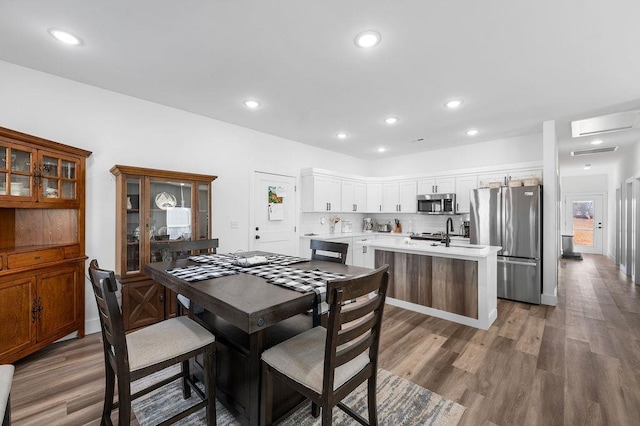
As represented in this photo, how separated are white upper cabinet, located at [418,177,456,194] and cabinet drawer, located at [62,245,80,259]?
17.6 ft

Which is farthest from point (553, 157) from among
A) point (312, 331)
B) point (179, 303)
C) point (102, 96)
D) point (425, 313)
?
point (102, 96)

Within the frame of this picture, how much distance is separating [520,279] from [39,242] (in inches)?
231

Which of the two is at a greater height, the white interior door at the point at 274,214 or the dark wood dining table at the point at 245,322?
the white interior door at the point at 274,214

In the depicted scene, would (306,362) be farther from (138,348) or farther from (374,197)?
(374,197)

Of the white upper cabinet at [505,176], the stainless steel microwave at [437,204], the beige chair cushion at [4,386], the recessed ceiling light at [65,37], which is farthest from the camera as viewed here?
the stainless steel microwave at [437,204]

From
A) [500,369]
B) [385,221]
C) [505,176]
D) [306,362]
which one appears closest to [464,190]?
[505,176]

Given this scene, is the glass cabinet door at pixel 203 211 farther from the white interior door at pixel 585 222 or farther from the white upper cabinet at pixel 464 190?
the white interior door at pixel 585 222

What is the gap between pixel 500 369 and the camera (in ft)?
7.66

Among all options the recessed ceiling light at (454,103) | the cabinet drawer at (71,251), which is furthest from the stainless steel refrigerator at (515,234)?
the cabinet drawer at (71,251)

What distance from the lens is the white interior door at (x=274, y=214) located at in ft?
14.9

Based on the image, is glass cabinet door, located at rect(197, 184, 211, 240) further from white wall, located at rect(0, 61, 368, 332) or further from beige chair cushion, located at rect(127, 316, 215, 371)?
beige chair cushion, located at rect(127, 316, 215, 371)

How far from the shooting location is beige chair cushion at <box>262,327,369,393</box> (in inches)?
52.4

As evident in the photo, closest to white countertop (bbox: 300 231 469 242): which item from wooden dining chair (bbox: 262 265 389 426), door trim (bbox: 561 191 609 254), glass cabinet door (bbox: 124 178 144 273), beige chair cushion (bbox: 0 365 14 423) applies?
glass cabinet door (bbox: 124 178 144 273)

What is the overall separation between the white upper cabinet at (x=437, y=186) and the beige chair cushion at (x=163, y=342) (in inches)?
193
